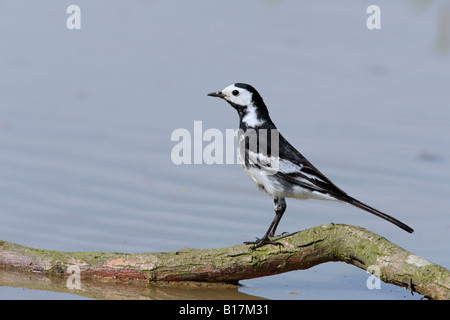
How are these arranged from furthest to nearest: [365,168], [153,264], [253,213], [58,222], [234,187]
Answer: [365,168] < [234,187] < [253,213] < [58,222] < [153,264]

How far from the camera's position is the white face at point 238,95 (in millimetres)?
7898

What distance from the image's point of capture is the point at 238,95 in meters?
7.93

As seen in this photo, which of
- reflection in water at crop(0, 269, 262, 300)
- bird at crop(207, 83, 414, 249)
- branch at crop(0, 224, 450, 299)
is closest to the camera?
reflection in water at crop(0, 269, 262, 300)

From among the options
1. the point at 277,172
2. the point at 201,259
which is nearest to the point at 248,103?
the point at 277,172

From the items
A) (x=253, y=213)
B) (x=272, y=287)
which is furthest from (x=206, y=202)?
(x=272, y=287)

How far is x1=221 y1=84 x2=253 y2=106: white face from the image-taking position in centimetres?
790

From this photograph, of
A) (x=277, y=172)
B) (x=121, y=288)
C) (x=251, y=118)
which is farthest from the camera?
(x=251, y=118)

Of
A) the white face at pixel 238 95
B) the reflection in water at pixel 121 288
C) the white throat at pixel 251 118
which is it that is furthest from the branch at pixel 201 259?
the white face at pixel 238 95

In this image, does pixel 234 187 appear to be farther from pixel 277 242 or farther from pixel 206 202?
pixel 277 242

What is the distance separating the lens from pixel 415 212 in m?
9.16

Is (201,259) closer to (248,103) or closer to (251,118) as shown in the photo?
(251,118)

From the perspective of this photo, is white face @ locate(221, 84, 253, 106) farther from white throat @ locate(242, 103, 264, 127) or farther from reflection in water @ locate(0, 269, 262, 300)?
reflection in water @ locate(0, 269, 262, 300)

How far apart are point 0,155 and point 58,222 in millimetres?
1977

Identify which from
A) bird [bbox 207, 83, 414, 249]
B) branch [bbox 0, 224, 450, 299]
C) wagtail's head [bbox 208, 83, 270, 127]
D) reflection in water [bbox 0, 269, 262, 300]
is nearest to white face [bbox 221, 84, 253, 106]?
wagtail's head [bbox 208, 83, 270, 127]
